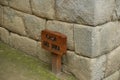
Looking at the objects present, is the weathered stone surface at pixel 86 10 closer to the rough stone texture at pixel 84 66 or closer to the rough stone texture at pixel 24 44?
the rough stone texture at pixel 84 66

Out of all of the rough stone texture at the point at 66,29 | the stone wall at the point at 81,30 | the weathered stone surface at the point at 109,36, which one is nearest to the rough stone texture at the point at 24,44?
the stone wall at the point at 81,30

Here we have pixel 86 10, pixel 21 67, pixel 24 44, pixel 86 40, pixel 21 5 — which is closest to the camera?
pixel 86 10

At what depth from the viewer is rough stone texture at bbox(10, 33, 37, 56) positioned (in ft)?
12.5

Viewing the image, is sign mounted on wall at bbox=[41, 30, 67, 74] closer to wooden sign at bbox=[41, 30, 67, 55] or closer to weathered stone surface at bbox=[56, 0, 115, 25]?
wooden sign at bbox=[41, 30, 67, 55]

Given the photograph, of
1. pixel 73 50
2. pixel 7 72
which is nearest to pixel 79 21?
pixel 73 50

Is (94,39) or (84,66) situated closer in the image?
(94,39)

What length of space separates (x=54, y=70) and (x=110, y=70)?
692 millimetres

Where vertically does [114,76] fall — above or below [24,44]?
below

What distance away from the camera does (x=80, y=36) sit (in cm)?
314

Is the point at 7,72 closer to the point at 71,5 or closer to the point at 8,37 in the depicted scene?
the point at 8,37

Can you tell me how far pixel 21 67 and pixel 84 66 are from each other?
890 mm

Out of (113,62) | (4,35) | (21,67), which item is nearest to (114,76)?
(113,62)

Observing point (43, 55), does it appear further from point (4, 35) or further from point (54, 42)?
point (4, 35)

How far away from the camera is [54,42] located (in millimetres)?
3289
